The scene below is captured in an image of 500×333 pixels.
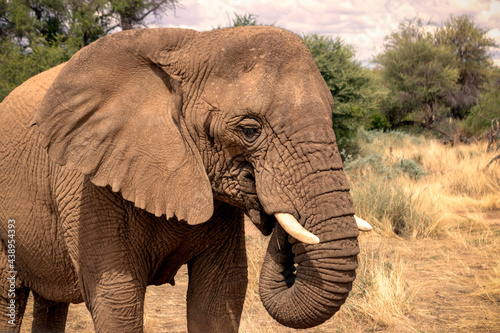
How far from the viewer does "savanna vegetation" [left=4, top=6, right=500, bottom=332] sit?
4969mm

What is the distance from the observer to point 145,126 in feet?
8.50

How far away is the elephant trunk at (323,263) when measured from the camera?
2271 millimetres

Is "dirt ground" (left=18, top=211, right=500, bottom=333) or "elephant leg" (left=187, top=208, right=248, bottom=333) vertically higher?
"elephant leg" (left=187, top=208, right=248, bottom=333)

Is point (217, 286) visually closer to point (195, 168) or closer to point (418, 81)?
point (195, 168)

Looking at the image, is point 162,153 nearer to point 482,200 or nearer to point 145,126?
point 145,126

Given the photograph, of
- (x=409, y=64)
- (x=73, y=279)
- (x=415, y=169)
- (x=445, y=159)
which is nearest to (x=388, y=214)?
(x=415, y=169)

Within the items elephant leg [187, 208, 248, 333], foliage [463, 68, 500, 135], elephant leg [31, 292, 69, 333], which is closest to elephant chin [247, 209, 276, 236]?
elephant leg [187, 208, 248, 333]

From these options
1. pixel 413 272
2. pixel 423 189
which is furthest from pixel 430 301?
pixel 423 189

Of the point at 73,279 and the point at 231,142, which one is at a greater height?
the point at 231,142

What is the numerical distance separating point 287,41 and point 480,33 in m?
31.9

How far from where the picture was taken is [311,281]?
7.73 ft

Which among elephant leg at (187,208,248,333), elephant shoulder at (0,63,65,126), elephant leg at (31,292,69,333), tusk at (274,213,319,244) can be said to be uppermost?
elephant shoulder at (0,63,65,126)

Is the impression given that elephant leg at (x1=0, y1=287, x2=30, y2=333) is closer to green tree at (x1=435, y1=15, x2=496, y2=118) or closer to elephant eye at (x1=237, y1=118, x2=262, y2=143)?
elephant eye at (x1=237, y1=118, x2=262, y2=143)

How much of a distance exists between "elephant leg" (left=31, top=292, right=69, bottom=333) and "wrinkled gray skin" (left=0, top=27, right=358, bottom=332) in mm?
1534
